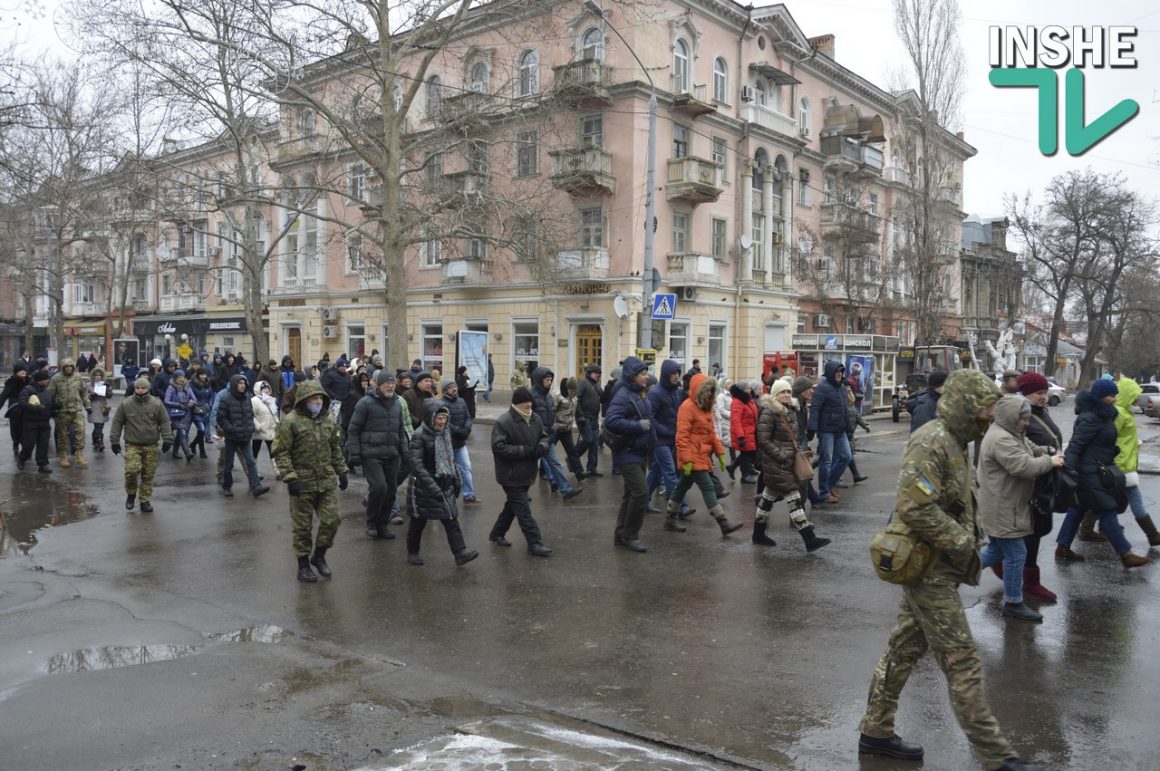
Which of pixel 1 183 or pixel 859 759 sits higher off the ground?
pixel 1 183

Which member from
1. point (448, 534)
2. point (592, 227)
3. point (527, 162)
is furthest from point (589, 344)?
point (448, 534)

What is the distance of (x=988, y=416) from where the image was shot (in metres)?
4.18

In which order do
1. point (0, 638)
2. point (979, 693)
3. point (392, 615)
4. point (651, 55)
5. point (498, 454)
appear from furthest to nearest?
point (651, 55)
point (498, 454)
point (392, 615)
point (0, 638)
point (979, 693)

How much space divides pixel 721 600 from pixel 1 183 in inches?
856

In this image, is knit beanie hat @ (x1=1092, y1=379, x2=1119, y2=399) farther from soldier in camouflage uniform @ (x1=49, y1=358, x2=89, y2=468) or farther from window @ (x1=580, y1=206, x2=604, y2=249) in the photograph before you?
window @ (x1=580, y1=206, x2=604, y2=249)

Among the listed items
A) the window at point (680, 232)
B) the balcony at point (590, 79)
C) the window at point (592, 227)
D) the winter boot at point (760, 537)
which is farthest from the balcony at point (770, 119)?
the winter boot at point (760, 537)

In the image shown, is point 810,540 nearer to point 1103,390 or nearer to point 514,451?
point 1103,390

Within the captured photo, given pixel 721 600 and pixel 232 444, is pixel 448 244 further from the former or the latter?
pixel 721 600

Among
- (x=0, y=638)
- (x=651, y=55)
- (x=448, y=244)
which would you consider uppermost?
(x=651, y=55)

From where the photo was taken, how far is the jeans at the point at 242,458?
11992 mm

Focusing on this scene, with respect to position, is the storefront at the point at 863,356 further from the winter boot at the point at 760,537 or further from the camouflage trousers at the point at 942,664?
the camouflage trousers at the point at 942,664

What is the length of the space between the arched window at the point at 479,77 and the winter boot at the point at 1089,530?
87.4 ft

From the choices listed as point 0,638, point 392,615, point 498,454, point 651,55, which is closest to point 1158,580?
point 498,454

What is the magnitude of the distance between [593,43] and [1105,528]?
26734 millimetres
